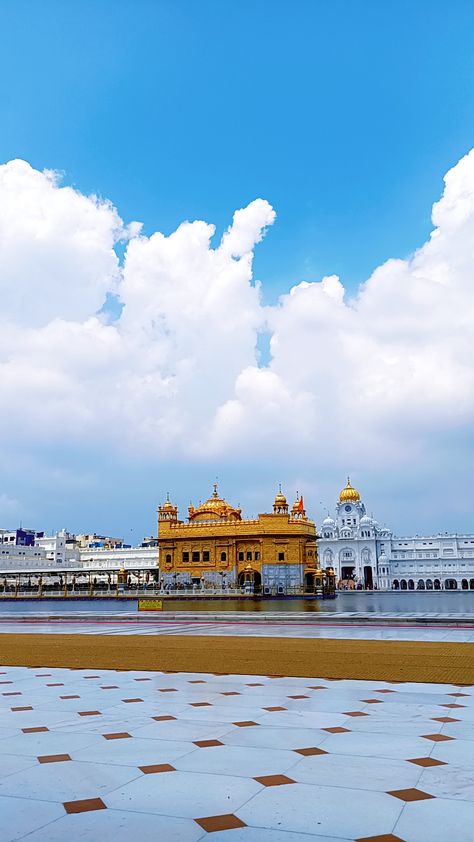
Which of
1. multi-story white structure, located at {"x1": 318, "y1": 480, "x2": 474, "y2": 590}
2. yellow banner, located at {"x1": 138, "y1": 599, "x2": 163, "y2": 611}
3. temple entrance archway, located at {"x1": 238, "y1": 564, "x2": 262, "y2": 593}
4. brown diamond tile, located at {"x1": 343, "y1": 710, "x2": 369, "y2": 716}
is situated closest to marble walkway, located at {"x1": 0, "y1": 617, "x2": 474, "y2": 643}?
yellow banner, located at {"x1": 138, "y1": 599, "x2": 163, "y2": 611}

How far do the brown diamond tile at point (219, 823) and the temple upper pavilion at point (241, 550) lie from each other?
5720cm

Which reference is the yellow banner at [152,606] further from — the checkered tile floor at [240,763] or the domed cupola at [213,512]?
the domed cupola at [213,512]

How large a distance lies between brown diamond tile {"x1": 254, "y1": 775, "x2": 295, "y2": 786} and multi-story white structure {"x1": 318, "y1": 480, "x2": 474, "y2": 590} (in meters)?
93.6

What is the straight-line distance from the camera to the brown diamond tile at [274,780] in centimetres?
452

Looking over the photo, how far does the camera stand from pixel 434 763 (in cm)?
500

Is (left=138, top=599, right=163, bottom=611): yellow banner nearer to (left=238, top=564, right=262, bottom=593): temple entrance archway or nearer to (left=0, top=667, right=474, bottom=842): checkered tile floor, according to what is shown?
(left=0, top=667, right=474, bottom=842): checkered tile floor

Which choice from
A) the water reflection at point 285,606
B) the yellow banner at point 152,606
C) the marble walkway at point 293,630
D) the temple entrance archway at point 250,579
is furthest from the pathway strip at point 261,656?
the temple entrance archway at point 250,579

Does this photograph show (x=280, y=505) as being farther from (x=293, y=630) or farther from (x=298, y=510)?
(x=293, y=630)

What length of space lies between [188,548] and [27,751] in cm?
6224

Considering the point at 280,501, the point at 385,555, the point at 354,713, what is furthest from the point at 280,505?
the point at 354,713

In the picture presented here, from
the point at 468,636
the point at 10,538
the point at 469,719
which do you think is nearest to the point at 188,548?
the point at 468,636

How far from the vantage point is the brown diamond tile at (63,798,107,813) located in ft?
13.2

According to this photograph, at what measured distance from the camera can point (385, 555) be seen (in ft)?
320

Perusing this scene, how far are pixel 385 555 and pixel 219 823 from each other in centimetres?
9770
